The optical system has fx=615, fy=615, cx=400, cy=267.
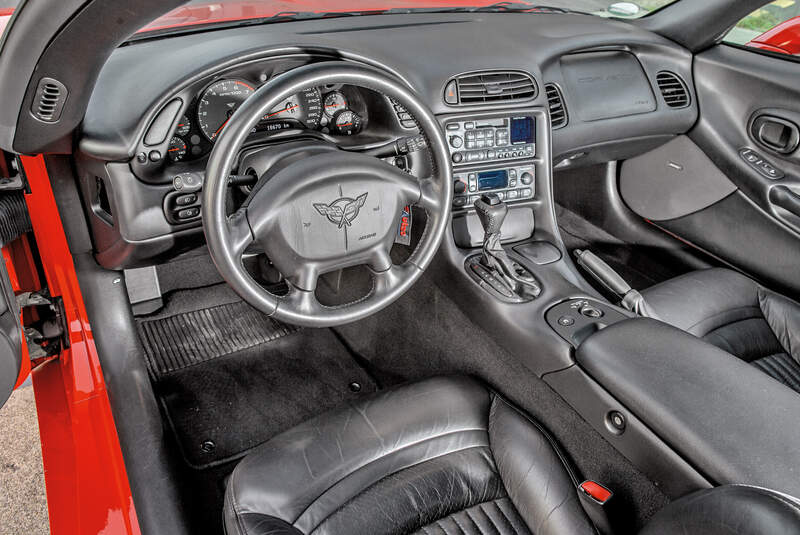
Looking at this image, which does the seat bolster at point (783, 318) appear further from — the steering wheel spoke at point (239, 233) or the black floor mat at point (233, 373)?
the steering wheel spoke at point (239, 233)

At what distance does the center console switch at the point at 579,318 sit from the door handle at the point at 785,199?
106 centimetres

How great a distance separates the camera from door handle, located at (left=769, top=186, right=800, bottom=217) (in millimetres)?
2080

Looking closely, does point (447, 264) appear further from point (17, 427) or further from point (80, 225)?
point (17, 427)

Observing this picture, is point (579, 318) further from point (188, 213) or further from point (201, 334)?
point (201, 334)

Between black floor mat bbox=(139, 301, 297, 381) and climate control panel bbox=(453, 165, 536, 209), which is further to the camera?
black floor mat bbox=(139, 301, 297, 381)

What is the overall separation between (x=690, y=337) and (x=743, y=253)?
4.05ft

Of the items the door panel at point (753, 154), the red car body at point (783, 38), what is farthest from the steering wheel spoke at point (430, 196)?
the red car body at point (783, 38)

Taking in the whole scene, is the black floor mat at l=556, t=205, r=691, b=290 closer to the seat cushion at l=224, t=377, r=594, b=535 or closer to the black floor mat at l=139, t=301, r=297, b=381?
the black floor mat at l=139, t=301, r=297, b=381

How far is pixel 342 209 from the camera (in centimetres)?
121

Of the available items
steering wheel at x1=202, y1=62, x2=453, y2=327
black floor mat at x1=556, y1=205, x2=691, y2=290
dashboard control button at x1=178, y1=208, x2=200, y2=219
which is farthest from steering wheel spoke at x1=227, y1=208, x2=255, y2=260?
black floor mat at x1=556, y1=205, x2=691, y2=290

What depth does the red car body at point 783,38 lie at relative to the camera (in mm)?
2338

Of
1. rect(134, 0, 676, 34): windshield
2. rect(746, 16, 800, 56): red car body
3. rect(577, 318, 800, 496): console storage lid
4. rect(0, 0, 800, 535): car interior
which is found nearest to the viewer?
rect(577, 318, 800, 496): console storage lid

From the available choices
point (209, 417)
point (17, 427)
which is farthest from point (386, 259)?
point (17, 427)

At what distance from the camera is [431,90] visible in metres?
1.62
